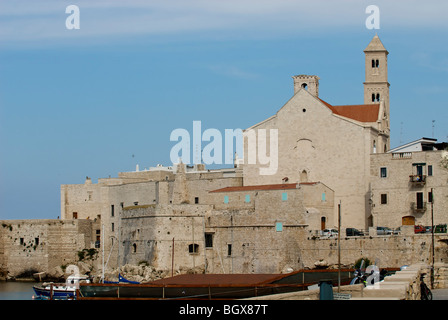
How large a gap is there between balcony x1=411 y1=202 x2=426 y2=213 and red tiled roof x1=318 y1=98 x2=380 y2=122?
417 inches

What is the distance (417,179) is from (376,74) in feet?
53.9

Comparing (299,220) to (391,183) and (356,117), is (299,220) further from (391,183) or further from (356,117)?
(356,117)

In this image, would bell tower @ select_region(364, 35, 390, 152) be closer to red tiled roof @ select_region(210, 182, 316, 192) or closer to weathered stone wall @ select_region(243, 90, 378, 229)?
weathered stone wall @ select_region(243, 90, 378, 229)

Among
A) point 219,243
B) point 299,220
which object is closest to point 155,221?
point 219,243

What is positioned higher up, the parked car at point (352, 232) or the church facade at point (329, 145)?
the church facade at point (329, 145)

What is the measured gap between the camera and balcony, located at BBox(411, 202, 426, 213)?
203 feet

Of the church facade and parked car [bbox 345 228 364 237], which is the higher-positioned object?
the church facade

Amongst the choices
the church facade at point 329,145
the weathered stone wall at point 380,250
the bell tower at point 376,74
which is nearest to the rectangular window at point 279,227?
the weathered stone wall at point 380,250

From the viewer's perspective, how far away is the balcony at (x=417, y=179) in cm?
6184

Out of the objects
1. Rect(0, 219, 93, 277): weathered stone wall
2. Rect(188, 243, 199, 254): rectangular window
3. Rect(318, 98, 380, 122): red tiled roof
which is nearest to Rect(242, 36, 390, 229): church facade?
Rect(318, 98, 380, 122): red tiled roof

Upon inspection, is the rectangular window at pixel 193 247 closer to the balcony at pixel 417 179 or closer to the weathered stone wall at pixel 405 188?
the weathered stone wall at pixel 405 188

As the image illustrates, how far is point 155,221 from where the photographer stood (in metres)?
64.2

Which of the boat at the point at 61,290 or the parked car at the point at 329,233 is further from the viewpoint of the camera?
the parked car at the point at 329,233

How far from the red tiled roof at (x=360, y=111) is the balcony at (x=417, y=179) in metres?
9.55
